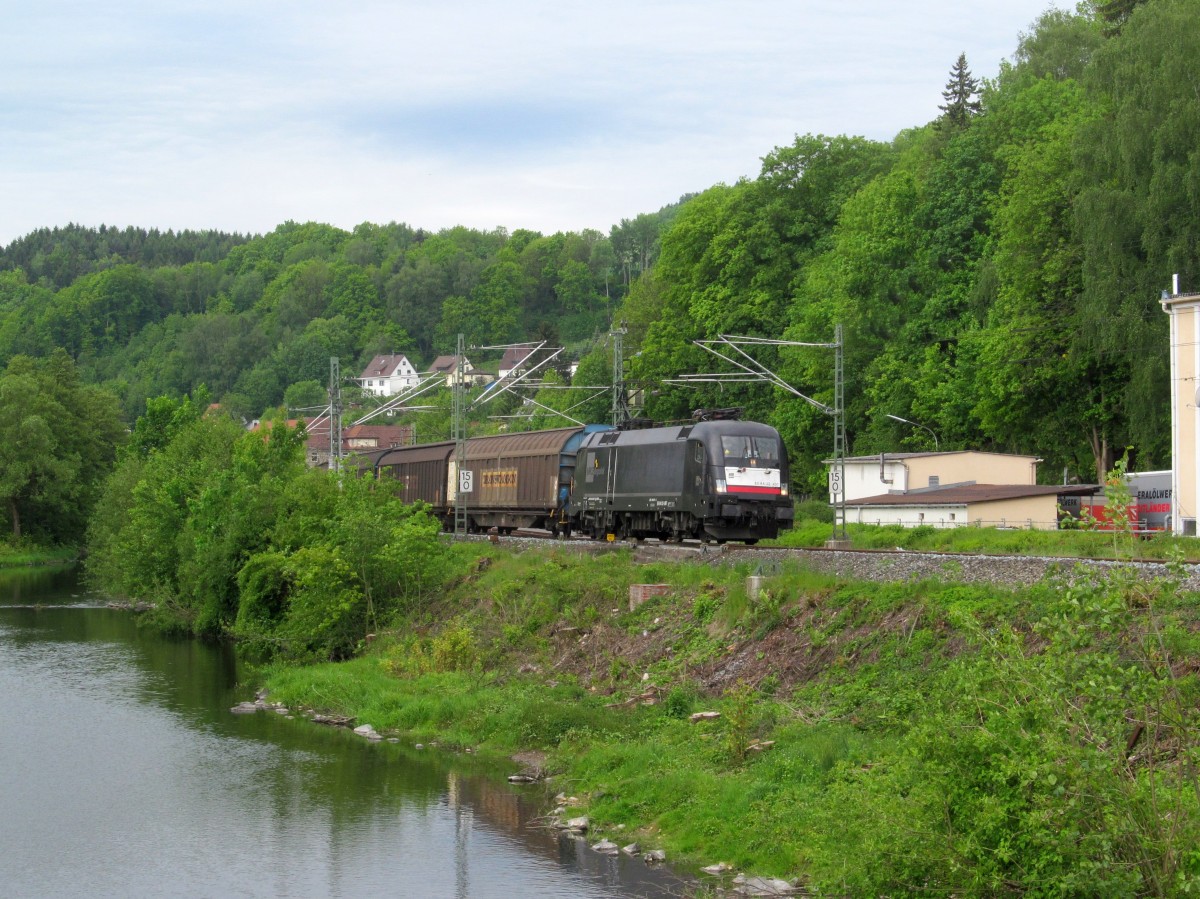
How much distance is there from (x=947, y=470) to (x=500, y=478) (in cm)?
1687

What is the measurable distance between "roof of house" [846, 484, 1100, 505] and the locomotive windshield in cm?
1131

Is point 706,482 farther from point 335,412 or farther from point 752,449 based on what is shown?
point 335,412

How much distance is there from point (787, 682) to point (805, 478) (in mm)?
40840

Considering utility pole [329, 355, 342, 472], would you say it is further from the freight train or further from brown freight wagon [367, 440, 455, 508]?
brown freight wagon [367, 440, 455, 508]

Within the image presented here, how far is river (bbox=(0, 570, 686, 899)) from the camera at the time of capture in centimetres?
1819

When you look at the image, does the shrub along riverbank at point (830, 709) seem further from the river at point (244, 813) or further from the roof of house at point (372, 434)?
the roof of house at point (372, 434)

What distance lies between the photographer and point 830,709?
21250 mm

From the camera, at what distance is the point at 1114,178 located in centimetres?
4691

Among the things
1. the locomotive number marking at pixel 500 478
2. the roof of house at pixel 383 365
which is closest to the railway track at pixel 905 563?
the locomotive number marking at pixel 500 478

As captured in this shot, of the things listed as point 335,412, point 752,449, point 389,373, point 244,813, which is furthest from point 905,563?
point 389,373

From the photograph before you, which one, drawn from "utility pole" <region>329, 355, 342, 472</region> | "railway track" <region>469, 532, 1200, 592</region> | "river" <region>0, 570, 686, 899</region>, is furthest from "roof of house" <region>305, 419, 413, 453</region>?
"railway track" <region>469, 532, 1200, 592</region>

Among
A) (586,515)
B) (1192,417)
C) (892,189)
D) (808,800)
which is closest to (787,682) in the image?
(808,800)

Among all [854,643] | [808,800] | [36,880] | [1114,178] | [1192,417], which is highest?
[1114,178]

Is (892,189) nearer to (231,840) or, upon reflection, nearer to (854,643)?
(854,643)
